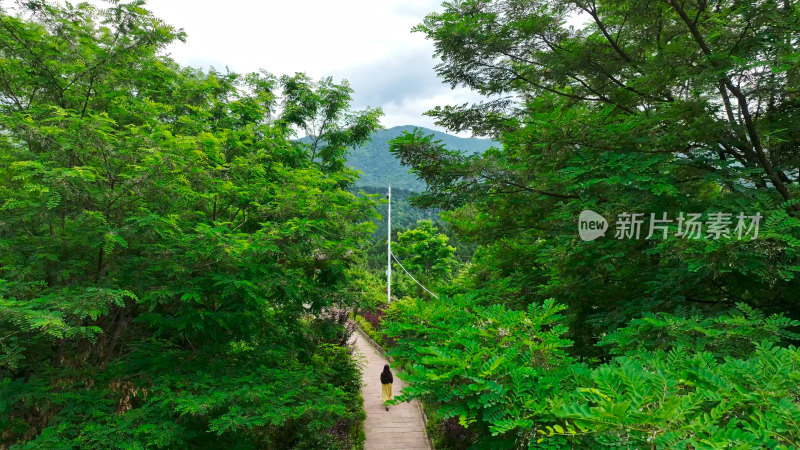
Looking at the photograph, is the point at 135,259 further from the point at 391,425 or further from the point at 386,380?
the point at 391,425

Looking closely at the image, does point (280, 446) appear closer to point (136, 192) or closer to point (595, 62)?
point (136, 192)

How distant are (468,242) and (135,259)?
5.29m

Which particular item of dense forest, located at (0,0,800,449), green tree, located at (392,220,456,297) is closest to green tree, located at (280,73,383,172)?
dense forest, located at (0,0,800,449)

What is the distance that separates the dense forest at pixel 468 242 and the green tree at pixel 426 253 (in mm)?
17271

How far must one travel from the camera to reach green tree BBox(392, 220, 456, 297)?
2444 cm

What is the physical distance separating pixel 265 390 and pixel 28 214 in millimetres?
3102

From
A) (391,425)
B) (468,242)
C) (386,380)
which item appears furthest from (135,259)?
(391,425)

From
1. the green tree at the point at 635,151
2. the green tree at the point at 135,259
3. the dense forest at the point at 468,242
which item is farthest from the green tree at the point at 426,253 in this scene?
the green tree at the point at 135,259

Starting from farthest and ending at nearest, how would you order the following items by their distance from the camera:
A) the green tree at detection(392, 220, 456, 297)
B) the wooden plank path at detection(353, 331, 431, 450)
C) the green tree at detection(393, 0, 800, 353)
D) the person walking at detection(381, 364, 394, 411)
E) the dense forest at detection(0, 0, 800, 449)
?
the green tree at detection(392, 220, 456, 297)
the person walking at detection(381, 364, 394, 411)
the wooden plank path at detection(353, 331, 431, 450)
the green tree at detection(393, 0, 800, 353)
the dense forest at detection(0, 0, 800, 449)

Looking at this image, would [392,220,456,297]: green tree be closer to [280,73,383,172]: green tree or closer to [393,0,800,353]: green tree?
[280,73,383,172]: green tree

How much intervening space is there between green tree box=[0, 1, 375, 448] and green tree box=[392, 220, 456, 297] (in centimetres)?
1809

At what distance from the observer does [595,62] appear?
553 centimetres

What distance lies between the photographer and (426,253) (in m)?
24.4

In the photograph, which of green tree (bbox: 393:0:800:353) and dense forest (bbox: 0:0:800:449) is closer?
dense forest (bbox: 0:0:800:449)
